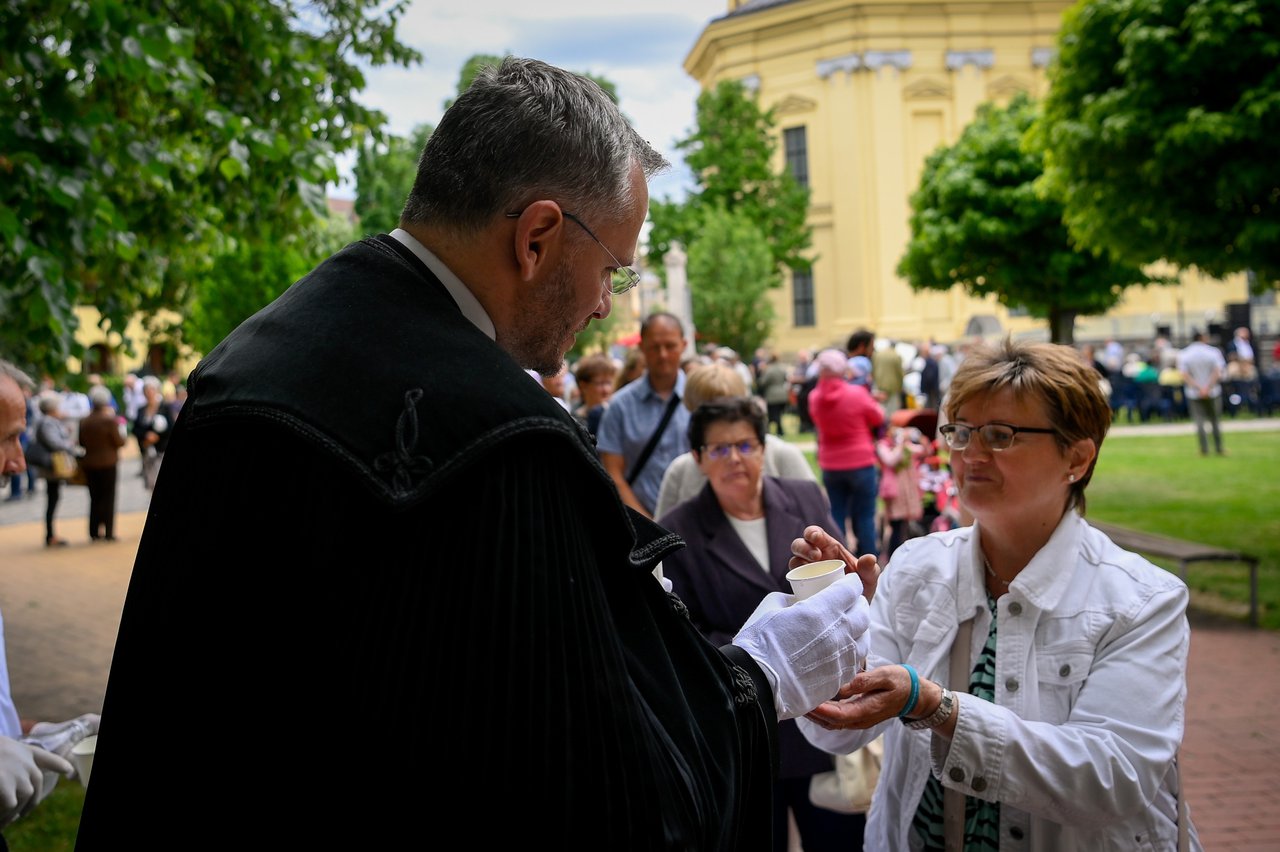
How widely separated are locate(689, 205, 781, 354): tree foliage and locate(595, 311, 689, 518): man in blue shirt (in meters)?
32.6

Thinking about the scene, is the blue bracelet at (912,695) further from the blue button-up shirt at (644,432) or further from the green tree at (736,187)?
the green tree at (736,187)

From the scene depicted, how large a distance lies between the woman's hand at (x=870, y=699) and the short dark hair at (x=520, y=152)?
41.5 inches

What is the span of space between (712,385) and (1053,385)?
2.93m

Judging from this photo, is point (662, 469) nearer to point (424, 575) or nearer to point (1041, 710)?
point (1041, 710)

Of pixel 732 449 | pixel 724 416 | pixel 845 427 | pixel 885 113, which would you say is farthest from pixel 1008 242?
pixel 885 113

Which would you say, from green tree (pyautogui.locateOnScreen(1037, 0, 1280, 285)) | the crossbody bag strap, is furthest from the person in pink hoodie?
the crossbody bag strap

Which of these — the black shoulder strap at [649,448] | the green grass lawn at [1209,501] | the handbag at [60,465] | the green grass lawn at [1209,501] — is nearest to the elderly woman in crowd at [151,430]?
the handbag at [60,465]

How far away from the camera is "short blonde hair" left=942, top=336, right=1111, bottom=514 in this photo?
104 inches

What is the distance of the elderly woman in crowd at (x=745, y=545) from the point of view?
377cm

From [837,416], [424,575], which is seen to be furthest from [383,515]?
[837,416]

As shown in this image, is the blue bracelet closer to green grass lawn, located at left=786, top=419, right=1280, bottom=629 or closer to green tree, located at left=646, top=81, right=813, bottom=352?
green grass lawn, located at left=786, top=419, right=1280, bottom=629

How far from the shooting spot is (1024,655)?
→ 8.14ft

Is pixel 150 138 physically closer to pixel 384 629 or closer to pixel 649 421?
pixel 649 421

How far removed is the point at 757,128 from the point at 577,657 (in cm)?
4652
